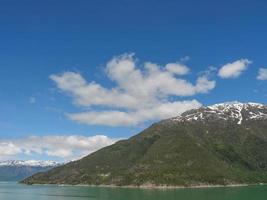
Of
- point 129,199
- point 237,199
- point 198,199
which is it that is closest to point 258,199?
point 237,199

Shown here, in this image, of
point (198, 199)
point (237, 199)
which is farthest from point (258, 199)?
point (198, 199)

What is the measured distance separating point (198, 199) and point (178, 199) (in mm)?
9243

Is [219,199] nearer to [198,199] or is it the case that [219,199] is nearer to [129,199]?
[198,199]

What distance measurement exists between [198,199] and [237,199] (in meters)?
16.9

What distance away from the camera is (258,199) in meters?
190

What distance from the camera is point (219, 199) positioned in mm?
194625

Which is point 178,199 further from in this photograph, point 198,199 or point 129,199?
point 129,199

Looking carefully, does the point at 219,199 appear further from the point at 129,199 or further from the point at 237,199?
the point at 129,199

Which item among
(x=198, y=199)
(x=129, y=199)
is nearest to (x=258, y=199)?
(x=198, y=199)

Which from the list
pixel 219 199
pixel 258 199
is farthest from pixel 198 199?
pixel 258 199

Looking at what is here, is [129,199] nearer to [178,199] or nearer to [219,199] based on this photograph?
[178,199]

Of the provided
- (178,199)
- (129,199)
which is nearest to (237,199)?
(178,199)

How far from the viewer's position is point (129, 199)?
19988cm

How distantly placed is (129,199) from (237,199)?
47.7 meters
